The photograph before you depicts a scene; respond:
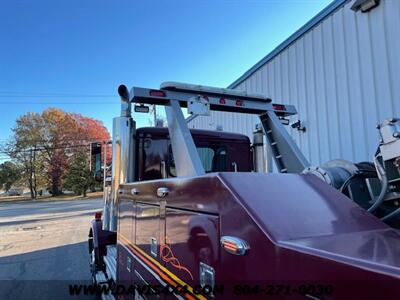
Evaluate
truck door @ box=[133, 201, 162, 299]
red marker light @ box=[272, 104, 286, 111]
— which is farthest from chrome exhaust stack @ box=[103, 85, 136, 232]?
red marker light @ box=[272, 104, 286, 111]

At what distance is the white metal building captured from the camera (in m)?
4.55

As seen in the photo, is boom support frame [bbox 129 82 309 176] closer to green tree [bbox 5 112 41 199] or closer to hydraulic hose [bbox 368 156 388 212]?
hydraulic hose [bbox 368 156 388 212]

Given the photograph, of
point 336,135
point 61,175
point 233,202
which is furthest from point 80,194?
point 233,202

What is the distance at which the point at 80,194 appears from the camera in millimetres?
44094

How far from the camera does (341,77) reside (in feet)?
17.3

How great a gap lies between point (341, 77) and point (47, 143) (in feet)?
142

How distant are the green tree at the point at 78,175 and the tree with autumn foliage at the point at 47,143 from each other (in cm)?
125

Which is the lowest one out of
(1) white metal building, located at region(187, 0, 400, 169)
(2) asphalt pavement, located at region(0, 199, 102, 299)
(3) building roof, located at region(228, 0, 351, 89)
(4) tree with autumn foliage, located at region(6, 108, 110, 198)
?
(2) asphalt pavement, located at region(0, 199, 102, 299)

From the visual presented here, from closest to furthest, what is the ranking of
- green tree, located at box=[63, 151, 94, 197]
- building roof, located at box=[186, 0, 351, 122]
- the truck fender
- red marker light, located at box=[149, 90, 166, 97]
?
the truck fender < red marker light, located at box=[149, 90, 166, 97] < building roof, located at box=[186, 0, 351, 122] < green tree, located at box=[63, 151, 94, 197]

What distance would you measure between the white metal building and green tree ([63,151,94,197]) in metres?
38.0

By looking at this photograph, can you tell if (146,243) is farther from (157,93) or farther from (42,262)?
(42,262)

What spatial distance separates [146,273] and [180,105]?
1324 millimetres

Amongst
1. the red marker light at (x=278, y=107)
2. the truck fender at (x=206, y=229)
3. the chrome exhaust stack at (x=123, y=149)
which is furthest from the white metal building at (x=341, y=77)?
the truck fender at (x=206, y=229)

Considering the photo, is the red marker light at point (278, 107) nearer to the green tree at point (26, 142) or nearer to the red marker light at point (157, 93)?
the red marker light at point (157, 93)
